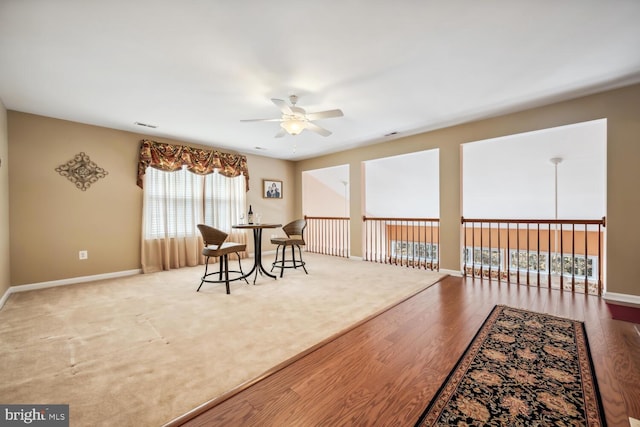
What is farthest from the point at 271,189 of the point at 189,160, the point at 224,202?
the point at 189,160

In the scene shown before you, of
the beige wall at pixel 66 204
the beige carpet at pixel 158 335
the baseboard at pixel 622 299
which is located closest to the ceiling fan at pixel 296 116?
the beige carpet at pixel 158 335

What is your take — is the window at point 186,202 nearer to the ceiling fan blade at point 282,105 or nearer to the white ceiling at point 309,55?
the white ceiling at point 309,55

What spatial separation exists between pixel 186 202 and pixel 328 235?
347cm

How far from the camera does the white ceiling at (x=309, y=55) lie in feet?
6.07

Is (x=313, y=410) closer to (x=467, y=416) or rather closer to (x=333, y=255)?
(x=467, y=416)

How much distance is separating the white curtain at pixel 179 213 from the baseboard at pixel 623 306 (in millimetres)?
5846

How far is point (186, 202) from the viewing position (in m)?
5.11

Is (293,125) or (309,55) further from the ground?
(309,55)

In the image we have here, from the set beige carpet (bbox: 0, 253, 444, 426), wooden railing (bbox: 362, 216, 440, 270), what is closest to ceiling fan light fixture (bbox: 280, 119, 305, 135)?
beige carpet (bbox: 0, 253, 444, 426)

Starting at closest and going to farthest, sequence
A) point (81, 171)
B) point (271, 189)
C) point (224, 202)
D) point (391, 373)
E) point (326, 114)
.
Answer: point (391, 373) → point (326, 114) → point (81, 171) → point (224, 202) → point (271, 189)

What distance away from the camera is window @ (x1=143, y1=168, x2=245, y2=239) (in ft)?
15.5

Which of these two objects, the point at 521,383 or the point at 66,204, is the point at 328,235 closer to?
the point at 66,204

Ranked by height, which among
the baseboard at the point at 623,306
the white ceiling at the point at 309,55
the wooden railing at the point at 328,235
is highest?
the white ceiling at the point at 309,55

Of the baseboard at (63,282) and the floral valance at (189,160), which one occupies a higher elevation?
the floral valance at (189,160)
